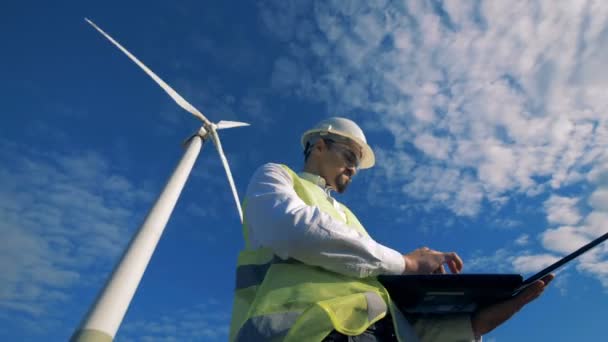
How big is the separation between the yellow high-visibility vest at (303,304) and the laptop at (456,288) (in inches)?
8.3

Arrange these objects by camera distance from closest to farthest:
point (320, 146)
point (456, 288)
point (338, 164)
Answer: point (456, 288)
point (338, 164)
point (320, 146)

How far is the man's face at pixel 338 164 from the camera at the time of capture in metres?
4.55

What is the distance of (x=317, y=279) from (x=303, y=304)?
9.9 inches

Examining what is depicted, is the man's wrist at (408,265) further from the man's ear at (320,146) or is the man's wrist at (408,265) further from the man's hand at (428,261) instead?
the man's ear at (320,146)

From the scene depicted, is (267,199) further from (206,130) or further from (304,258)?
(206,130)

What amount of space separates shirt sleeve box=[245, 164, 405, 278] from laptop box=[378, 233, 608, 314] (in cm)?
15

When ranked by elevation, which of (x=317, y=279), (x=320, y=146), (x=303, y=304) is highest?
(x=320, y=146)

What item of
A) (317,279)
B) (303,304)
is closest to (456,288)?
(317,279)

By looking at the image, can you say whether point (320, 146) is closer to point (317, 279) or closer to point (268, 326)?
point (317, 279)

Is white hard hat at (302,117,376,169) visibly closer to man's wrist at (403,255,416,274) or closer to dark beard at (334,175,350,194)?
dark beard at (334,175,350,194)

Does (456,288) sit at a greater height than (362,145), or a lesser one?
lesser

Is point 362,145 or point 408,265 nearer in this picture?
point 408,265

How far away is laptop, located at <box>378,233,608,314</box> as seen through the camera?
2902 mm

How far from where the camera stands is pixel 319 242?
280 centimetres
